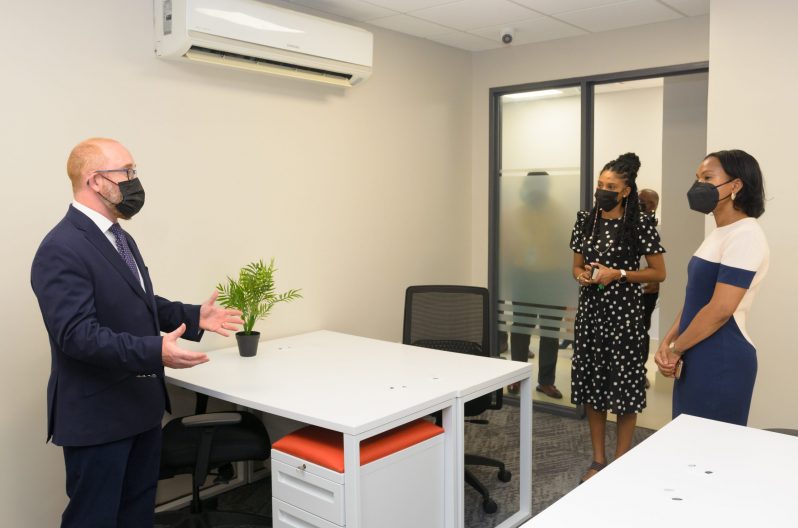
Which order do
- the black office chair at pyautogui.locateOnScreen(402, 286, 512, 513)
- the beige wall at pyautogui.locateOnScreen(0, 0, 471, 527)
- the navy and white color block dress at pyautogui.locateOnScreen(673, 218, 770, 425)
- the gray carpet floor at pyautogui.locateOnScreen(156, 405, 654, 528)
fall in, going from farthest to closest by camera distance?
1. the black office chair at pyautogui.locateOnScreen(402, 286, 512, 513)
2. the gray carpet floor at pyautogui.locateOnScreen(156, 405, 654, 528)
3. the beige wall at pyautogui.locateOnScreen(0, 0, 471, 527)
4. the navy and white color block dress at pyautogui.locateOnScreen(673, 218, 770, 425)

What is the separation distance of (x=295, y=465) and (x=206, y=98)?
1.88 meters

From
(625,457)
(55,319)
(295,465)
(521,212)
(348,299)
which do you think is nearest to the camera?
(625,457)

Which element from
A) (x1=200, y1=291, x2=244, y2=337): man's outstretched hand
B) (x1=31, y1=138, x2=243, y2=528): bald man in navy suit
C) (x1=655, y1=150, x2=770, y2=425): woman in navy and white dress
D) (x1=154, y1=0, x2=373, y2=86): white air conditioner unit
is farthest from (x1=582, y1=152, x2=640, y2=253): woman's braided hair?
(x1=31, y1=138, x2=243, y2=528): bald man in navy suit

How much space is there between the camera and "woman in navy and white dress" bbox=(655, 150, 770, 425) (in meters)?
2.49

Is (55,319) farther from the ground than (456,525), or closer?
farther from the ground

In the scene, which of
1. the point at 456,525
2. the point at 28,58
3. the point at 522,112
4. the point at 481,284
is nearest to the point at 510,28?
the point at 522,112

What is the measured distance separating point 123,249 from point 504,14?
2.62m

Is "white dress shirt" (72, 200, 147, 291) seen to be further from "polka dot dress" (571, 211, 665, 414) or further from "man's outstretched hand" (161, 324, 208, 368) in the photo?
"polka dot dress" (571, 211, 665, 414)

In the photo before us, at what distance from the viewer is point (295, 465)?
2.38 metres

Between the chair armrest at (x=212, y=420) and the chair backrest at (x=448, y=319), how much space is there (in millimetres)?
1255

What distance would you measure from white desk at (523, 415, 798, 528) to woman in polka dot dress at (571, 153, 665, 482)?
134 centimetres

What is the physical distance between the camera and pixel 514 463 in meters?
3.96

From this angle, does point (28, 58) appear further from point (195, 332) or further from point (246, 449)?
point (246, 449)

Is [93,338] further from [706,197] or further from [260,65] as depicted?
[706,197]
